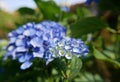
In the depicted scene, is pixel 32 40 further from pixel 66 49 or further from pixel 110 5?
pixel 110 5

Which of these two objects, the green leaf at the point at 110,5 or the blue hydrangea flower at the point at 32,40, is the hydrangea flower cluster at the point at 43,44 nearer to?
the blue hydrangea flower at the point at 32,40

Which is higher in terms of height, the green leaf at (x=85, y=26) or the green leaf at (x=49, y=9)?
the green leaf at (x=49, y=9)

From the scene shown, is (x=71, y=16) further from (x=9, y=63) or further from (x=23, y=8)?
(x=9, y=63)

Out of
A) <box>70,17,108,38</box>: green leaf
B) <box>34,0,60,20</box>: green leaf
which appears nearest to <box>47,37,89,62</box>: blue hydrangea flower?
<box>70,17,108,38</box>: green leaf

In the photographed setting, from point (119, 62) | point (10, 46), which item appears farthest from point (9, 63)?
point (119, 62)

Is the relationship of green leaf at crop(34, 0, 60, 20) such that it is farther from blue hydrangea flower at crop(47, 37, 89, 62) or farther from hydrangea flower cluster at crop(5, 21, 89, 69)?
blue hydrangea flower at crop(47, 37, 89, 62)

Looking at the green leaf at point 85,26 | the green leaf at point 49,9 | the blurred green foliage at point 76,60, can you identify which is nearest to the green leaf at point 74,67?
the blurred green foliage at point 76,60

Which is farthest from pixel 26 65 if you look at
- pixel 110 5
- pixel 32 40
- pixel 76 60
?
pixel 110 5
